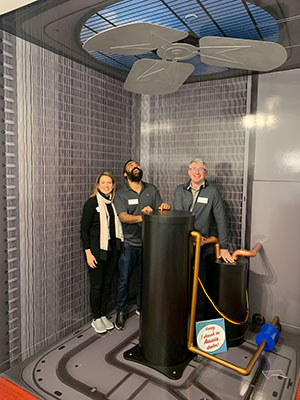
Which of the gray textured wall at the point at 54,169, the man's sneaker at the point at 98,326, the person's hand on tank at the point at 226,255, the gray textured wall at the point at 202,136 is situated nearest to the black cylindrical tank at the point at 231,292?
the person's hand on tank at the point at 226,255

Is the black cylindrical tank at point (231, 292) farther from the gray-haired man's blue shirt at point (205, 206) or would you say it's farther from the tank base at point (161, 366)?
the tank base at point (161, 366)

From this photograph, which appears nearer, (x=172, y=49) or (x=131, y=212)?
(x=172, y=49)

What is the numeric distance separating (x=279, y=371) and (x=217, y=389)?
0.45 m

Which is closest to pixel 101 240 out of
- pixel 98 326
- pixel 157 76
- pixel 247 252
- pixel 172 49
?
pixel 98 326

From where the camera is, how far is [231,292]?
218 centimetres

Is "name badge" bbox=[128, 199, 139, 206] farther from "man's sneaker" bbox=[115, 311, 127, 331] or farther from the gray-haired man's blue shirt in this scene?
"man's sneaker" bbox=[115, 311, 127, 331]

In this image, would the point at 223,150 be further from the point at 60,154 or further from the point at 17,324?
the point at 17,324

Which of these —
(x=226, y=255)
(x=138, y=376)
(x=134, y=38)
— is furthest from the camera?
(x=226, y=255)

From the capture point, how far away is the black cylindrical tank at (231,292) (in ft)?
7.13

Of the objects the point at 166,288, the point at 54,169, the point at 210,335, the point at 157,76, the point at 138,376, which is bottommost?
the point at 138,376

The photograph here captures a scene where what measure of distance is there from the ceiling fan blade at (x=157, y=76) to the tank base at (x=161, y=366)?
1.69 m

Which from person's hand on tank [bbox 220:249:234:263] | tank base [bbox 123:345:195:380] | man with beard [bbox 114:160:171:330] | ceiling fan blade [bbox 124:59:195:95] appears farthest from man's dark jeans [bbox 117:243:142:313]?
ceiling fan blade [bbox 124:59:195:95]

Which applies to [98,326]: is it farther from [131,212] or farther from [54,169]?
[54,169]

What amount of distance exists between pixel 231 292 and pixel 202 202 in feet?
2.18
